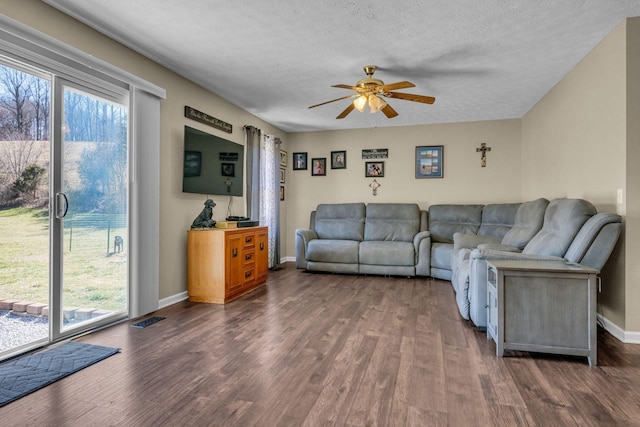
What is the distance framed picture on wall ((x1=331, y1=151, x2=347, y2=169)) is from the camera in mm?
6219

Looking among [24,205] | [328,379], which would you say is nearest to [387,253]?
[328,379]

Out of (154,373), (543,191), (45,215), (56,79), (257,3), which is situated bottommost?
(154,373)

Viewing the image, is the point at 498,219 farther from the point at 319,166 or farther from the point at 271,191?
the point at 271,191

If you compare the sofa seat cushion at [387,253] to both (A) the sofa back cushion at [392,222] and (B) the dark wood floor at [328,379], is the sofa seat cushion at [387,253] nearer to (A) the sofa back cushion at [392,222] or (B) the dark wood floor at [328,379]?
(A) the sofa back cushion at [392,222]

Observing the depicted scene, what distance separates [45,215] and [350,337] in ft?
7.74

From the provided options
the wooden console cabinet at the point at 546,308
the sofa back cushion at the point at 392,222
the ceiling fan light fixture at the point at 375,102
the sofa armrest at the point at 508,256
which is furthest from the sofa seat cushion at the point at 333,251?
the wooden console cabinet at the point at 546,308

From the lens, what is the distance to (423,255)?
4.86 m

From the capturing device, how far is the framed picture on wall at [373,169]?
603 cm

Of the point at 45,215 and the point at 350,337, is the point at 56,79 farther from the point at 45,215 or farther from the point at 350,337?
the point at 350,337

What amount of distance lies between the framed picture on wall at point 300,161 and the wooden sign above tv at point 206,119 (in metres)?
1.98

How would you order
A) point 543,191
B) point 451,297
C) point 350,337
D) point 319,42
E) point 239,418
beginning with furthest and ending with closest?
1. point 543,191
2. point 451,297
3. point 319,42
4. point 350,337
5. point 239,418

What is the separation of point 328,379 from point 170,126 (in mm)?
2890

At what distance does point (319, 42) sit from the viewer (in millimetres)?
2938

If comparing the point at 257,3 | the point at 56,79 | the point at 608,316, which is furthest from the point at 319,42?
the point at 608,316
